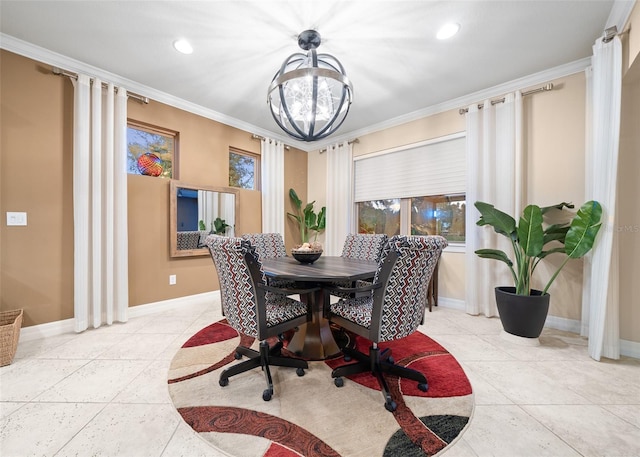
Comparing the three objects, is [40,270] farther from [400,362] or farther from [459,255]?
[459,255]

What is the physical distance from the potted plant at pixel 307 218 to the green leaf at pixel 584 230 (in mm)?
3234

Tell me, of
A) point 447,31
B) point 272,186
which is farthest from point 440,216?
point 272,186

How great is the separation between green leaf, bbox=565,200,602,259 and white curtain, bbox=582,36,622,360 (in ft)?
0.16

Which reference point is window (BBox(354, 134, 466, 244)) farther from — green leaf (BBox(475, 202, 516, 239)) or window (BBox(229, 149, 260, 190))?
window (BBox(229, 149, 260, 190))

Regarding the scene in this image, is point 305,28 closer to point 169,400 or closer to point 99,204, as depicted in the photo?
point 99,204

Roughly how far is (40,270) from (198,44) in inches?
103

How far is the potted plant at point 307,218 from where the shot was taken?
466 cm

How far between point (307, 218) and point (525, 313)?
10.8ft

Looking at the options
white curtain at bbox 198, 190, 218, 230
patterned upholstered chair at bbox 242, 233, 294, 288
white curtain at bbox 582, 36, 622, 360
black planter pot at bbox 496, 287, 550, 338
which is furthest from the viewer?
white curtain at bbox 198, 190, 218, 230

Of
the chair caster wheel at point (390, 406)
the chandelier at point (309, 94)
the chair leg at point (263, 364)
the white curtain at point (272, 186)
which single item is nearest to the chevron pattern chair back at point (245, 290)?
the chair leg at point (263, 364)

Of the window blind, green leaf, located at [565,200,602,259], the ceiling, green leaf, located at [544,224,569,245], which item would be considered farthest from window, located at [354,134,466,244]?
green leaf, located at [565,200,602,259]

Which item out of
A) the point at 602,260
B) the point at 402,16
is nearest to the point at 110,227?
the point at 402,16

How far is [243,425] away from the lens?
54.6 inches

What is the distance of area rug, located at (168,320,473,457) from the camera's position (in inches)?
49.6
